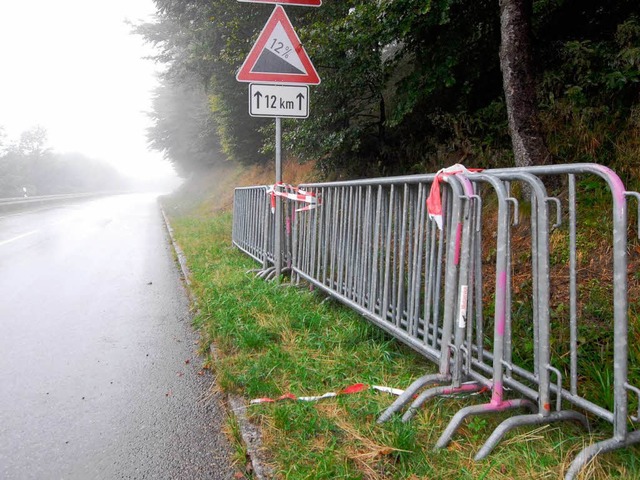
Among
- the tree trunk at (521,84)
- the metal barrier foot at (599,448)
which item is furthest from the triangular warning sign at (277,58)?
the metal barrier foot at (599,448)

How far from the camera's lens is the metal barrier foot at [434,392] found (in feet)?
8.61

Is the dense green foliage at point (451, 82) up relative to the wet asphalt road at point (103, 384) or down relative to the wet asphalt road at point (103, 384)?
up

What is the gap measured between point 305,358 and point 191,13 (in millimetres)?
A: 12729

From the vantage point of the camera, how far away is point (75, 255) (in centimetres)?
992

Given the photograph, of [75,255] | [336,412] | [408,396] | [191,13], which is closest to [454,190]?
[408,396]

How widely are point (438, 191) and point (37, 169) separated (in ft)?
178

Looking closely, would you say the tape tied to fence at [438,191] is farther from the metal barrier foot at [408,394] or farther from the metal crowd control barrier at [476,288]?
the metal barrier foot at [408,394]

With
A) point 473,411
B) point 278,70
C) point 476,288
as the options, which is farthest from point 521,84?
point 473,411

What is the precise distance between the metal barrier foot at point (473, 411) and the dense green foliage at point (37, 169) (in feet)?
130

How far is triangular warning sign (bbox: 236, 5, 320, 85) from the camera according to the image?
17.1 feet

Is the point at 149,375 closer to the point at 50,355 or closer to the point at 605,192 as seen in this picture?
the point at 50,355

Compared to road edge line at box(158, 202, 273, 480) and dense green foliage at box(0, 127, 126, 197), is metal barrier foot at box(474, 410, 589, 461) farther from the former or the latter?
dense green foliage at box(0, 127, 126, 197)

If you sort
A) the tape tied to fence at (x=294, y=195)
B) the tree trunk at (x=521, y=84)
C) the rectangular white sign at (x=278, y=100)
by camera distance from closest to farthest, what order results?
the tree trunk at (x=521, y=84), the tape tied to fence at (x=294, y=195), the rectangular white sign at (x=278, y=100)

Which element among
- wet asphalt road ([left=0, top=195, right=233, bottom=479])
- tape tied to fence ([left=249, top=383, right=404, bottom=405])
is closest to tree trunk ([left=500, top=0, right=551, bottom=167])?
tape tied to fence ([left=249, top=383, right=404, bottom=405])
